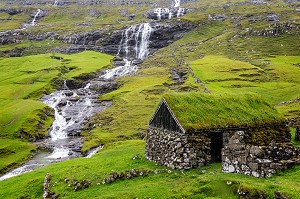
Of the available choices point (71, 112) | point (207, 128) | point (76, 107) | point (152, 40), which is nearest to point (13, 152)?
point (71, 112)

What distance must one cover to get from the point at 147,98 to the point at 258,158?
241ft

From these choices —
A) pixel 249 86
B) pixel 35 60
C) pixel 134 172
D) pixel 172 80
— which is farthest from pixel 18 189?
pixel 35 60

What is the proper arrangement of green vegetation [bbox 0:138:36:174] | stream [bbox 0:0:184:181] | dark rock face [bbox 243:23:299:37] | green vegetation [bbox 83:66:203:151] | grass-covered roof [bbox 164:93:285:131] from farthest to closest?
1. dark rock face [bbox 243:23:299:37]
2. green vegetation [bbox 83:66:203:151]
3. stream [bbox 0:0:184:181]
4. green vegetation [bbox 0:138:36:174]
5. grass-covered roof [bbox 164:93:285:131]

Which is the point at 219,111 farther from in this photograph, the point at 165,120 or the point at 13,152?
the point at 13,152

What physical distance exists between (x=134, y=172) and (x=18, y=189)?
41.5 ft

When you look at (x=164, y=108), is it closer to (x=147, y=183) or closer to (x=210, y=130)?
(x=210, y=130)

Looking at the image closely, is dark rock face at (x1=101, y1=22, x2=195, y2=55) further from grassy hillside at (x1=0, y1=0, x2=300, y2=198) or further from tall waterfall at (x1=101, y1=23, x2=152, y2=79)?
grassy hillside at (x1=0, y1=0, x2=300, y2=198)

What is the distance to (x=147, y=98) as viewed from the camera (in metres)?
95.2

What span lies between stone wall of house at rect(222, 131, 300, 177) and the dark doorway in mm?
4888

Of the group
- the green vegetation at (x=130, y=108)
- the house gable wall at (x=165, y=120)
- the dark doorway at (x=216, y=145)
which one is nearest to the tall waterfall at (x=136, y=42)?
the green vegetation at (x=130, y=108)

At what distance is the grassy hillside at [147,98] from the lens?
23.6 meters

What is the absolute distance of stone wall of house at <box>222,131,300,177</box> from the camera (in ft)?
70.2

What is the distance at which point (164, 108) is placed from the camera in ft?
105

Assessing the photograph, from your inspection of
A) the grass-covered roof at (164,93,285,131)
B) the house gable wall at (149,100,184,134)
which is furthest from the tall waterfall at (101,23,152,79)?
the grass-covered roof at (164,93,285,131)
